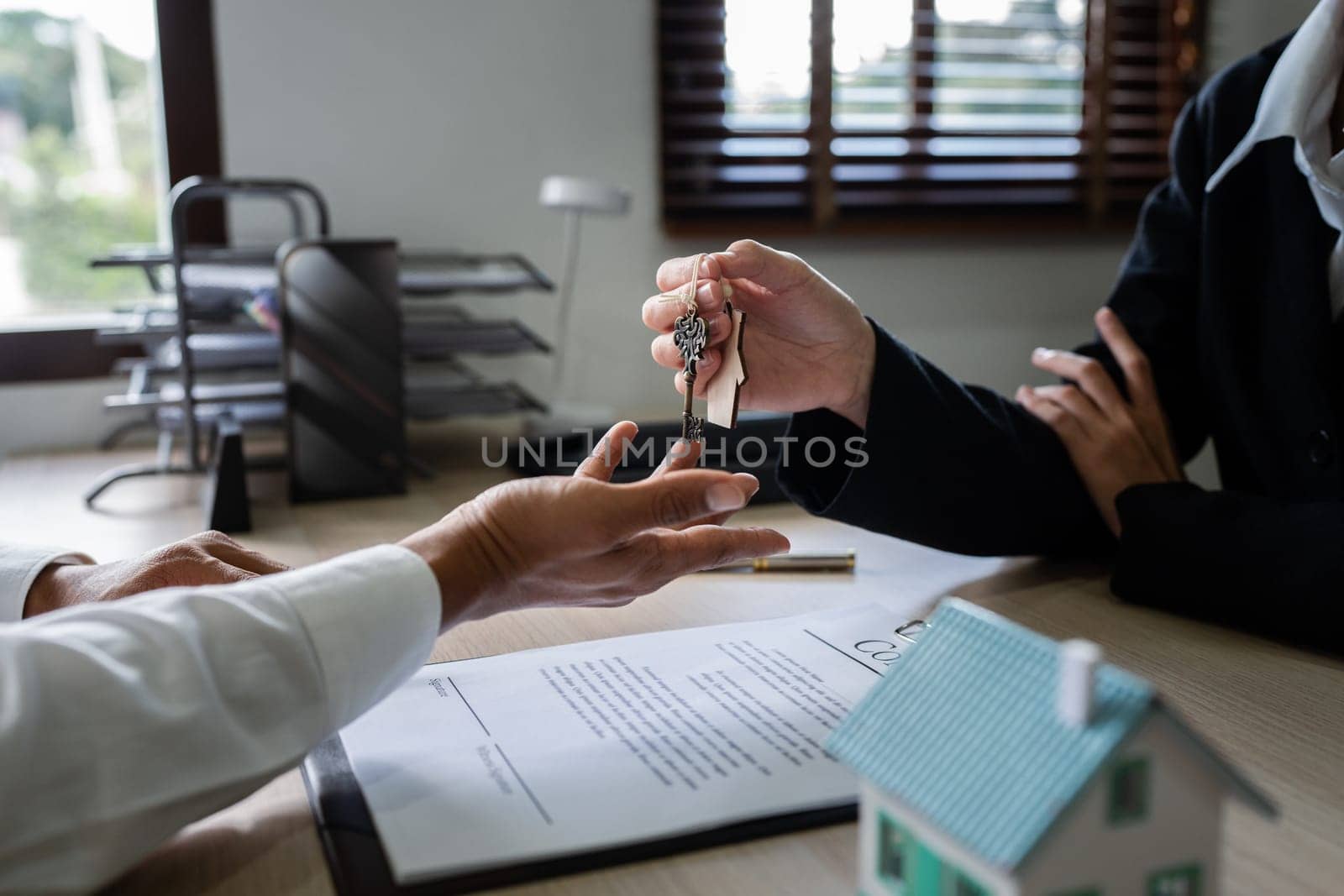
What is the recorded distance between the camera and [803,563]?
989 millimetres

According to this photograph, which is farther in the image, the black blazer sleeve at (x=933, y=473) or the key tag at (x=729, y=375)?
the black blazer sleeve at (x=933, y=473)

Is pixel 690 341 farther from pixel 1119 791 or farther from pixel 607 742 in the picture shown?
pixel 1119 791

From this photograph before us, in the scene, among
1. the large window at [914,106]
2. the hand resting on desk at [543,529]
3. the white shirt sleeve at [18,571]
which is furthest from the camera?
the large window at [914,106]

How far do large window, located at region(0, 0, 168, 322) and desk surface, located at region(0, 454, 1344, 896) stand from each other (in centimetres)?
46

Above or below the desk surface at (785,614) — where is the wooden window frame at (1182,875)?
above

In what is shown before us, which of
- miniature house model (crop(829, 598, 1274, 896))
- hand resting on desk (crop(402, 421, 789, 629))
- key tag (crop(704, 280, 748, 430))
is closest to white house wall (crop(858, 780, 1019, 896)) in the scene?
miniature house model (crop(829, 598, 1274, 896))

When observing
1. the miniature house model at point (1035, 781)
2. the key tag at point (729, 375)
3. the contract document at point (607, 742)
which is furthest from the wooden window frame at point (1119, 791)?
the key tag at point (729, 375)

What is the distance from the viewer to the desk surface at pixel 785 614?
1.63ft

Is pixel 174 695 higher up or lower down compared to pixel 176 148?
lower down

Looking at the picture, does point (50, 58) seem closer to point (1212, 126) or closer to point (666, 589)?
point (666, 589)

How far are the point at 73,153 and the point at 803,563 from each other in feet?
4.97

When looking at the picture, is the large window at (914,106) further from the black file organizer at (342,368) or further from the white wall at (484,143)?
the black file organizer at (342,368)

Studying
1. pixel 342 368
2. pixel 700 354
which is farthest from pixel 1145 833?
pixel 342 368

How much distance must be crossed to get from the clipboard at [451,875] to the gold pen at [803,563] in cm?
45
